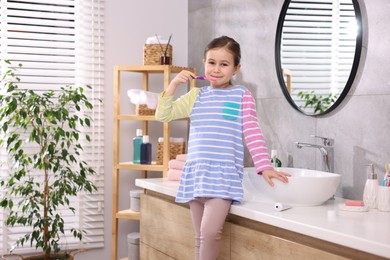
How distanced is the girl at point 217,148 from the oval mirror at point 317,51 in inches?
17.5

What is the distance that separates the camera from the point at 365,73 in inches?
90.5

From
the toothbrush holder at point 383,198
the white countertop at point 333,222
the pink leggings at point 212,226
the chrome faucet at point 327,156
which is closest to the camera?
the white countertop at point 333,222

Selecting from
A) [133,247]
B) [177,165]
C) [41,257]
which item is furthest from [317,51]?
Result: [41,257]

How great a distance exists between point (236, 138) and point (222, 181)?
179 millimetres

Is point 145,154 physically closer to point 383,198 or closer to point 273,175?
point 273,175

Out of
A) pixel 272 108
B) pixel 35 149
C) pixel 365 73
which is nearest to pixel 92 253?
pixel 35 149

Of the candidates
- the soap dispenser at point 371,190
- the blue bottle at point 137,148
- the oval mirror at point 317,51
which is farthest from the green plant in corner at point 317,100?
the blue bottle at point 137,148

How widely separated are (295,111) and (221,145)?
66 cm

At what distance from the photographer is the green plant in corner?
2484 mm

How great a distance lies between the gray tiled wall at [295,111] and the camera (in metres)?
2.23

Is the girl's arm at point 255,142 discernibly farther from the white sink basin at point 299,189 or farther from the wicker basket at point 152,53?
the wicker basket at point 152,53

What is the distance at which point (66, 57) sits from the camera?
351 centimetres

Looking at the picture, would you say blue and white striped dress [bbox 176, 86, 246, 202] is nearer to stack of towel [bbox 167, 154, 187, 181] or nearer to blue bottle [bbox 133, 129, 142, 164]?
stack of towel [bbox 167, 154, 187, 181]

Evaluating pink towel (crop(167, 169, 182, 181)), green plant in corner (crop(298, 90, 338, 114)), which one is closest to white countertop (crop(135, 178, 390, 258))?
green plant in corner (crop(298, 90, 338, 114))
